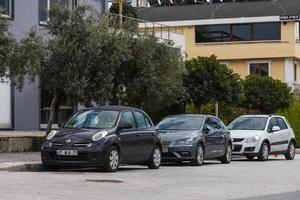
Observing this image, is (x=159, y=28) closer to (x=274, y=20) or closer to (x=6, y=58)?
(x=6, y=58)

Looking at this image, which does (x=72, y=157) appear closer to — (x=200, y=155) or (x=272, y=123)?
(x=200, y=155)

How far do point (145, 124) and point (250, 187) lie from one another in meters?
4.88

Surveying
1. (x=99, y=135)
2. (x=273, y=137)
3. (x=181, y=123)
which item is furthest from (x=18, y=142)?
(x=273, y=137)

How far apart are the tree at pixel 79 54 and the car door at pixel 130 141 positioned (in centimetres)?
425

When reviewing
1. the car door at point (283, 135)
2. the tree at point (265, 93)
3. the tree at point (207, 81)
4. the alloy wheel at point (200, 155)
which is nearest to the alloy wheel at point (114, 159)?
the alloy wheel at point (200, 155)

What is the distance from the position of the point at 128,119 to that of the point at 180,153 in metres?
3.09

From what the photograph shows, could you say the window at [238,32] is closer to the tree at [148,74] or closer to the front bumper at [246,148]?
the tree at [148,74]

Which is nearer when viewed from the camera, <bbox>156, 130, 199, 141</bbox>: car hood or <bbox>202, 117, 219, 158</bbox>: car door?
<bbox>156, 130, 199, 141</bbox>: car hood

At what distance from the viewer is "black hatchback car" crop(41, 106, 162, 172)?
1802 centimetres

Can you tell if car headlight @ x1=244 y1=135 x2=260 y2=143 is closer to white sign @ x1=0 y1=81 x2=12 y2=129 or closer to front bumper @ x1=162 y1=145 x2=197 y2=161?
front bumper @ x1=162 y1=145 x2=197 y2=161

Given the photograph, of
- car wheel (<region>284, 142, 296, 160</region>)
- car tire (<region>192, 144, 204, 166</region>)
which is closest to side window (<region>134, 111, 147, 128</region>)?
car tire (<region>192, 144, 204, 166</region>)

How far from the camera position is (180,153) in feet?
72.6

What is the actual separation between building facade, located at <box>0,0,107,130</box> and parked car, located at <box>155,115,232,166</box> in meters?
5.60

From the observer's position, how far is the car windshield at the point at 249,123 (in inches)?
1088
